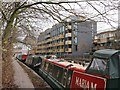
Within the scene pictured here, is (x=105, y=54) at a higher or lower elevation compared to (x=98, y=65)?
higher

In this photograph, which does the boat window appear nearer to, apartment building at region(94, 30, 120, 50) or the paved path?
the paved path

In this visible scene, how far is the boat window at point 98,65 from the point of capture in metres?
4.30

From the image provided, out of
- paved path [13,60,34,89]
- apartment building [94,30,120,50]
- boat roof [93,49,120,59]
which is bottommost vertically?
paved path [13,60,34,89]

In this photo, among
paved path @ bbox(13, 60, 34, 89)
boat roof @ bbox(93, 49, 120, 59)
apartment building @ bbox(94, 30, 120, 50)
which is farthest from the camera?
apartment building @ bbox(94, 30, 120, 50)

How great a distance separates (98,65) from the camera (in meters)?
4.45

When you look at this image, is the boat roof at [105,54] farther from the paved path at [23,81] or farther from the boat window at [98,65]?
the paved path at [23,81]

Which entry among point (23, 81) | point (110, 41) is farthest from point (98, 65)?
point (110, 41)

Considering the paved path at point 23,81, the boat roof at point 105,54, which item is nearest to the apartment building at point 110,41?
the paved path at point 23,81

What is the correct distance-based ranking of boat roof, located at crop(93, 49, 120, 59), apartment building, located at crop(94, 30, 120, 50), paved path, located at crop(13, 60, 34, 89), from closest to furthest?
boat roof, located at crop(93, 49, 120, 59), paved path, located at crop(13, 60, 34, 89), apartment building, located at crop(94, 30, 120, 50)

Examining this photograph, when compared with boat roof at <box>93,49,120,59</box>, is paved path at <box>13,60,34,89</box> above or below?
below

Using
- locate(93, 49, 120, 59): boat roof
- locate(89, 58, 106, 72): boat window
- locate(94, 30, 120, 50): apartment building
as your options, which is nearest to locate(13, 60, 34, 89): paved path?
locate(89, 58, 106, 72): boat window

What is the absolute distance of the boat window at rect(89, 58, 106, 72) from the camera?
169 inches

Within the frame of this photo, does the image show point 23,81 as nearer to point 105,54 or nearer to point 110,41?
point 105,54

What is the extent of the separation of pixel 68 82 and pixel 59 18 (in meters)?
2.21
